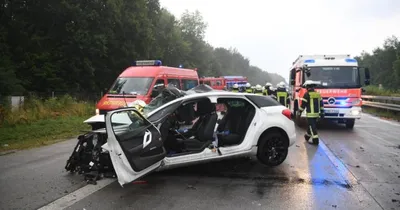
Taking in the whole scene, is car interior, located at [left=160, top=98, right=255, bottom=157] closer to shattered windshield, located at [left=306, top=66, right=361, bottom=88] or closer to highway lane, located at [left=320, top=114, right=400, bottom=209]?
highway lane, located at [left=320, top=114, right=400, bottom=209]

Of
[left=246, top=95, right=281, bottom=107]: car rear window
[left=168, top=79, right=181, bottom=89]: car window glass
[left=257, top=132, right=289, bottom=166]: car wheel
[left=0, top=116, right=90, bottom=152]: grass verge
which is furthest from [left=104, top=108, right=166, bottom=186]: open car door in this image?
[left=168, top=79, right=181, bottom=89]: car window glass

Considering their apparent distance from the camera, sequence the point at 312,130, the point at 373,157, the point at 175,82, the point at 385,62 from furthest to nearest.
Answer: the point at 385,62 < the point at 175,82 < the point at 312,130 < the point at 373,157

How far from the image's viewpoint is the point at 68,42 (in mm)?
27906

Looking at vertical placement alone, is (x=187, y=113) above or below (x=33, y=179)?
above

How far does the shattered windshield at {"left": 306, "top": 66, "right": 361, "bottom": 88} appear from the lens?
12141 mm

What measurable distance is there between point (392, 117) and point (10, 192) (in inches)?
719

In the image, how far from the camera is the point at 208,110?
667 cm

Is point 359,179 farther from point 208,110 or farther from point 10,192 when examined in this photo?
point 10,192

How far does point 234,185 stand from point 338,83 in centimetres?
827

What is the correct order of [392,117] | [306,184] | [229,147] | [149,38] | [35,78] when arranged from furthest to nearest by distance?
[149,38] → [35,78] → [392,117] → [229,147] → [306,184]

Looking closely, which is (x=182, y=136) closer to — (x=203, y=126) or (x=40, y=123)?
(x=203, y=126)

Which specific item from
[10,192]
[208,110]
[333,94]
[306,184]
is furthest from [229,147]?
[333,94]

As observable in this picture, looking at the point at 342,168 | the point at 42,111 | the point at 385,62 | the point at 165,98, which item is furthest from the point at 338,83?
the point at 385,62

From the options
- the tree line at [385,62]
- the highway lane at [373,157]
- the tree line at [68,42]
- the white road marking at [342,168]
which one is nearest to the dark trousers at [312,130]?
the highway lane at [373,157]
